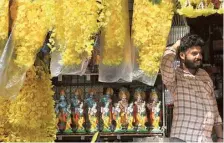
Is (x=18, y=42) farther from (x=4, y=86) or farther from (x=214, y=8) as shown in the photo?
(x=214, y=8)

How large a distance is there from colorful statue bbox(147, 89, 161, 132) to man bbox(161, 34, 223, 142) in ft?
2.39

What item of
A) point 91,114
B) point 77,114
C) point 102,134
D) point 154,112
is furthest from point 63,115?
point 154,112

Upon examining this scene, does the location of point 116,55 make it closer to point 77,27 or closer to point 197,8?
point 77,27

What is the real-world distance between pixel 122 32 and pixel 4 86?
0.72 metres

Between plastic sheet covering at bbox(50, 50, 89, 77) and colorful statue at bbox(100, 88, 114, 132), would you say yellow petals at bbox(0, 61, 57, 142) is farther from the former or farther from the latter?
colorful statue at bbox(100, 88, 114, 132)

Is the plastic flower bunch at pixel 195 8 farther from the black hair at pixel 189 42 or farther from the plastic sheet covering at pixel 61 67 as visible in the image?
the plastic sheet covering at pixel 61 67

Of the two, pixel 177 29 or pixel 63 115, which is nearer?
pixel 177 29

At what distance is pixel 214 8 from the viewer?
248 cm

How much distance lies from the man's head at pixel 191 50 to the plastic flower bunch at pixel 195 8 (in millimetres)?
467

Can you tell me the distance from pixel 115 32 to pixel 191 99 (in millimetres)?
755

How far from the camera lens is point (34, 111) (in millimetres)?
3023

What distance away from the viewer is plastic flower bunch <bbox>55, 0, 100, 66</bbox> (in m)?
2.50

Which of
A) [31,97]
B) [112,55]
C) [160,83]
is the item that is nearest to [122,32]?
[112,55]

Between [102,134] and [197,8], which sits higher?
[197,8]
